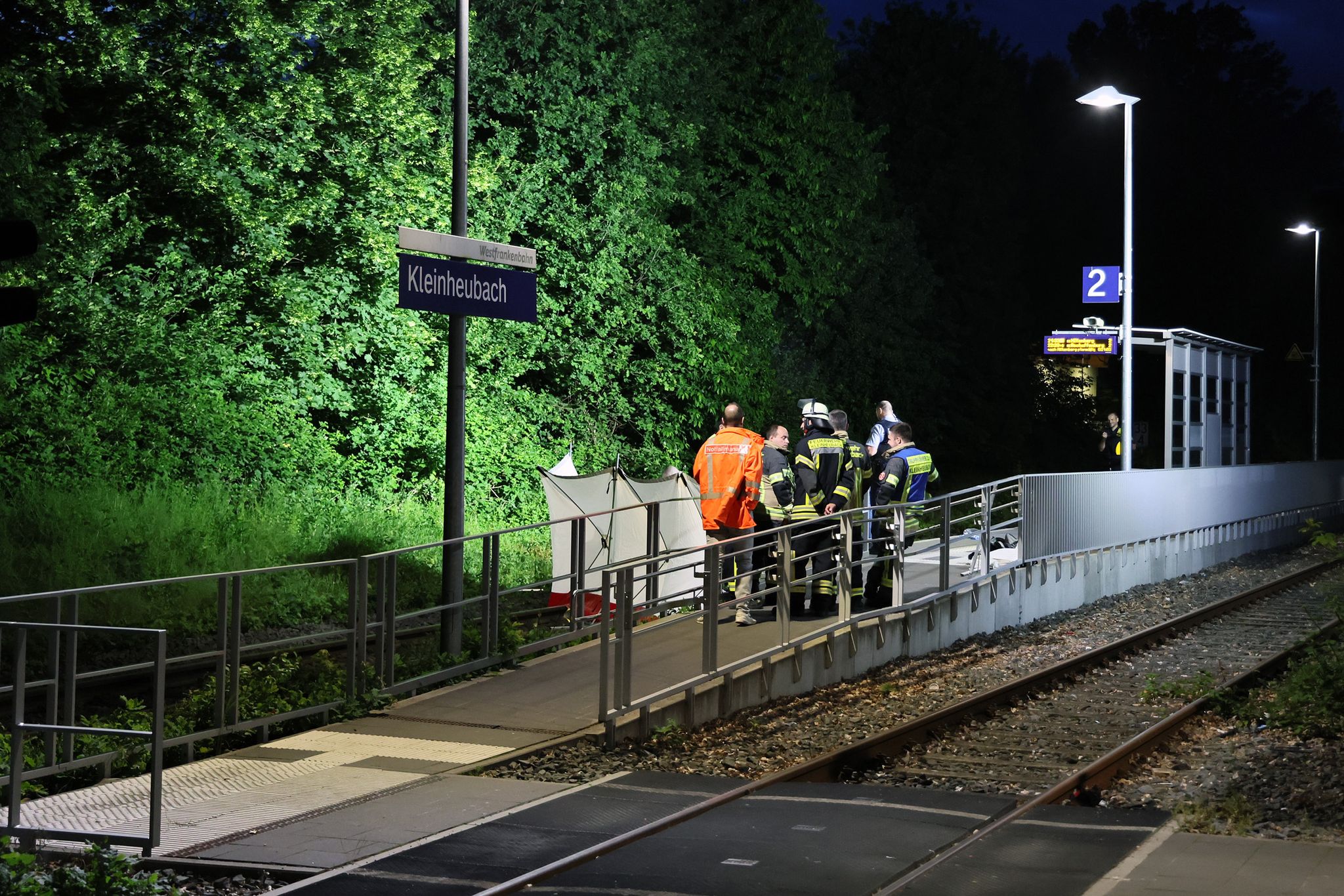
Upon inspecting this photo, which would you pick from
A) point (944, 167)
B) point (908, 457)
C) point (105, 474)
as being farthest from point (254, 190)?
point (944, 167)

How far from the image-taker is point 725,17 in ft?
111

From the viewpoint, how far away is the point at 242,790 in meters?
8.35

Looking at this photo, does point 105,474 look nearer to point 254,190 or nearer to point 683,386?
point 254,190

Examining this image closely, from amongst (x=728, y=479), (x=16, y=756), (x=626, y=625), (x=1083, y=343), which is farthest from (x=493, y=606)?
(x=1083, y=343)

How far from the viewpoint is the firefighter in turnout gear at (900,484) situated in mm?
15125

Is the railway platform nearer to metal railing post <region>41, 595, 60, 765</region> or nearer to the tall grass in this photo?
metal railing post <region>41, 595, 60, 765</region>

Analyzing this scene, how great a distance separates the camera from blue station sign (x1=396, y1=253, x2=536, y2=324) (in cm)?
1151

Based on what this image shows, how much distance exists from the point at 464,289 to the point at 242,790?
192 inches

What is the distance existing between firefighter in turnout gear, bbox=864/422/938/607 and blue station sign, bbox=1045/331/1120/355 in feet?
34.5

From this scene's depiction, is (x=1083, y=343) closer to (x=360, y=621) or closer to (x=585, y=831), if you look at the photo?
(x=360, y=621)

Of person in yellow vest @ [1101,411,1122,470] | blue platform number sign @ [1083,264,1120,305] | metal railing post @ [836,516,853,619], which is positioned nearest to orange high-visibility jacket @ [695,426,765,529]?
metal railing post @ [836,516,853,619]

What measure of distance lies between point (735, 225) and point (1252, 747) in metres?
23.0

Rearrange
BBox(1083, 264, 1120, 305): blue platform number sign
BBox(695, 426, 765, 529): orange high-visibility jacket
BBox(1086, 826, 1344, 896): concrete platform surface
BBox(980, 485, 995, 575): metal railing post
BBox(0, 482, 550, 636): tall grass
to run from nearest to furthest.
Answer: BBox(1086, 826, 1344, 896): concrete platform surface
BBox(695, 426, 765, 529): orange high-visibility jacket
BBox(0, 482, 550, 636): tall grass
BBox(980, 485, 995, 575): metal railing post
BBox(1083, 264, 1120, 305): blue platform number sign

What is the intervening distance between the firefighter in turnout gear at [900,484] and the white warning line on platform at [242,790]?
6441 millimetres
